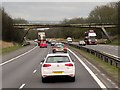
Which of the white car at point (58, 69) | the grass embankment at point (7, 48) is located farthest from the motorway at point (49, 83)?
the grass embankment at point (7, 48)

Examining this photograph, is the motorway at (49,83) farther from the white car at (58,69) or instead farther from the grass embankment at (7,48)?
the grass embankment at (7,48)

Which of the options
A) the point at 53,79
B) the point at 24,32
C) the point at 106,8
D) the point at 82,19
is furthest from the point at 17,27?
the point at 53,79

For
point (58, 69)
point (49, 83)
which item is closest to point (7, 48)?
point (49, 83)

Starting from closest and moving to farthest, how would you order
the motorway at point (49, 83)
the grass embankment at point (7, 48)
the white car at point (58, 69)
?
1. the motorway at point (49, 83)
2. the white car at point (58, 69)
3. the grass embankment at point (7, 48)

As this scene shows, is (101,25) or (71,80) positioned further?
(101,25)

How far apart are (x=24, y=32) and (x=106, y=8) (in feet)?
143

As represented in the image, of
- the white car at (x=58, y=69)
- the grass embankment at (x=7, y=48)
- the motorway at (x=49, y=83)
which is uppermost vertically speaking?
the white car at (x=58, y=69)

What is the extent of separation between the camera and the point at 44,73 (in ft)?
55.6

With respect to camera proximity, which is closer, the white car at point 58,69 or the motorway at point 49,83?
the motorway at point 49,83

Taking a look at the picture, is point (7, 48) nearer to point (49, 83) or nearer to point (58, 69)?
point (49, 83)

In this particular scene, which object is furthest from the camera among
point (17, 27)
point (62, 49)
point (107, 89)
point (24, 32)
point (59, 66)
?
point (24, 32)

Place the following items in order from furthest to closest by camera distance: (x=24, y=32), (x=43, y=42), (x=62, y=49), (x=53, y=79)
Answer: (x=24, y=32), (x=43, y=42), (x=62, y=49), (x=53, y=79)

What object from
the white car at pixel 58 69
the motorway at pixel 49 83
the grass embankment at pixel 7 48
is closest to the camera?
the motorway at pixel 49 83

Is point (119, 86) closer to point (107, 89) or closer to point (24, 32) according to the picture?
point (107, 89)
